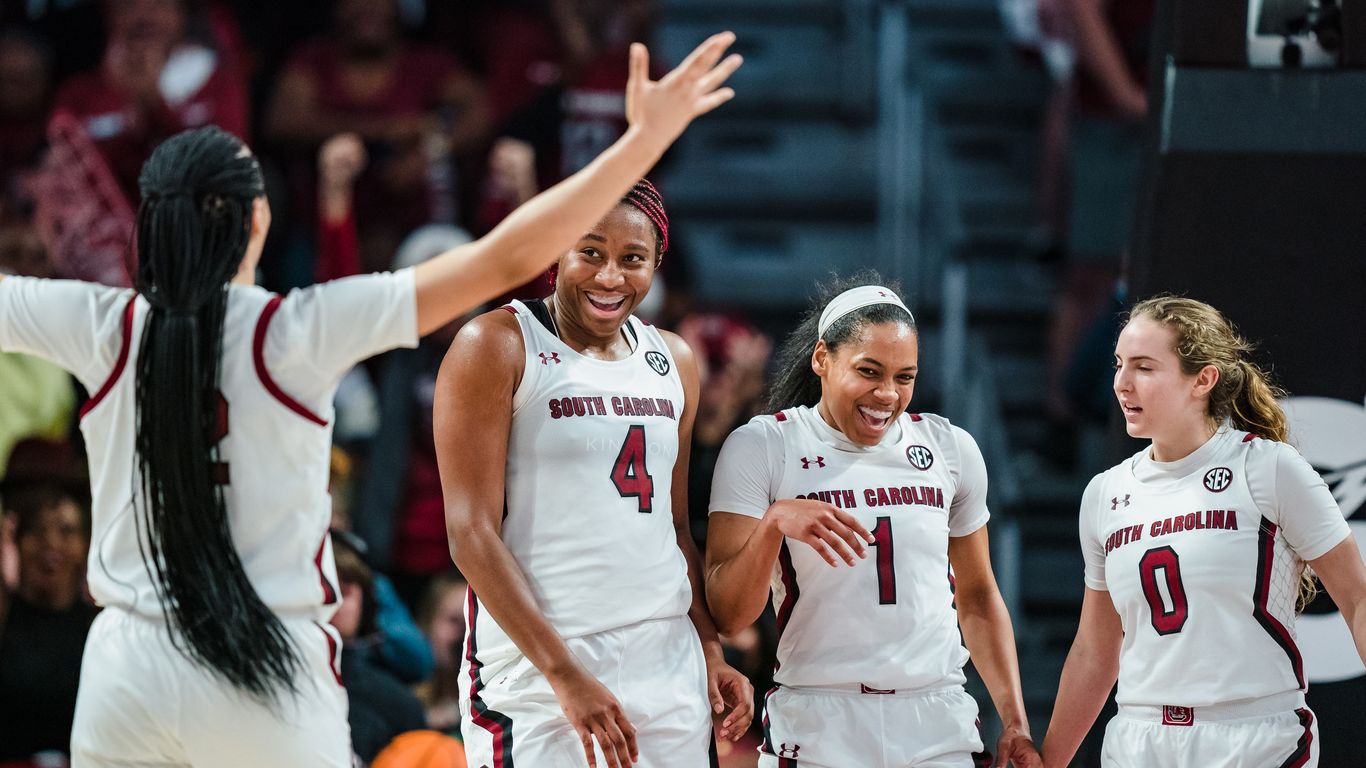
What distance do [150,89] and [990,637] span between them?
588 centimetres

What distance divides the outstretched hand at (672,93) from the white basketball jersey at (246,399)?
1.70 feet

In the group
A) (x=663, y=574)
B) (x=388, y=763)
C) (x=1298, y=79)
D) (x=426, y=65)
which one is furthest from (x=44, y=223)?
(x=1298, y=79)

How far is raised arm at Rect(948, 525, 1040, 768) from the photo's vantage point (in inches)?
154

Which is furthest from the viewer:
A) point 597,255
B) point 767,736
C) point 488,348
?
point 767,736

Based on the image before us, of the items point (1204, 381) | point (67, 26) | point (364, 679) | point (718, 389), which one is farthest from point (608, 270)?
point (67, 26)

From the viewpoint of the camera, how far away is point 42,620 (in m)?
6.54

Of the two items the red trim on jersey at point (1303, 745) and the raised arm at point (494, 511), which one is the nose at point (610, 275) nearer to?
the raised arm at point (494, 511)

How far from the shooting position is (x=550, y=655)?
3383 mm

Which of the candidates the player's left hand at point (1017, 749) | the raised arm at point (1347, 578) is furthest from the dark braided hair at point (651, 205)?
the raised arm at point (1347, 578)

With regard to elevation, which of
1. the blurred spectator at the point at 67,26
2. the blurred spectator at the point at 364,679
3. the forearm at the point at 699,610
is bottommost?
the blurred spectator at the point at 364,679

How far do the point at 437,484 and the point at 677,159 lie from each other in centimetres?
246

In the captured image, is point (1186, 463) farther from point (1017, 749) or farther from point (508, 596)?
point (508, 596)

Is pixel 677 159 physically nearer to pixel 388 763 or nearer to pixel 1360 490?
pixel 388 763

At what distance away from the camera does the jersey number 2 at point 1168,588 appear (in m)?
3.73
